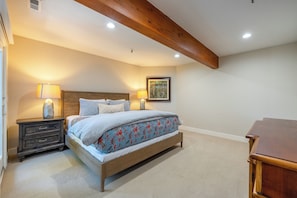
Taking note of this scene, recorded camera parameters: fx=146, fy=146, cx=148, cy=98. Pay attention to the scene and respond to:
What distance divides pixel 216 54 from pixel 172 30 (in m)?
2.33

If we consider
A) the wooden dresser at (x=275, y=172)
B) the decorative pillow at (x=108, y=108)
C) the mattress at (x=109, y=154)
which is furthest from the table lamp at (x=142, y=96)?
the wooden dresser at (x=275, y=172)

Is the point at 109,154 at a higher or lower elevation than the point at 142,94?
lower

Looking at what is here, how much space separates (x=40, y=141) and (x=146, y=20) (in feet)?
9.62

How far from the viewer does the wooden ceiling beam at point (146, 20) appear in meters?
1.57

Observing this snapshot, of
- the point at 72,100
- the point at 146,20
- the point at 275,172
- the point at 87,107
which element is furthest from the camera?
the point at 72,100

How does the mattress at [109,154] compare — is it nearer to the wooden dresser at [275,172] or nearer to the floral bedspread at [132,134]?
the floral bedspread at [132,134]

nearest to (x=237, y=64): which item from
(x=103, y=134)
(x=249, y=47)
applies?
(x=249, y=47)

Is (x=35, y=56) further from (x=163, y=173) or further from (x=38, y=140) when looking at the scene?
(x=163, y=173)

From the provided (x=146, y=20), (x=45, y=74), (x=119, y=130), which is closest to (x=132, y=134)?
(x=119, y=130)

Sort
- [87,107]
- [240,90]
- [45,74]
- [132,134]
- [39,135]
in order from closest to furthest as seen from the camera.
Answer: [132,134]
[39,135]
[45,74]
[87,107]
[240,90]

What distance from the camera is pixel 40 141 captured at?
9.31 feet

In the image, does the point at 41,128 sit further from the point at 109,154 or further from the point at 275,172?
the point at 275,172

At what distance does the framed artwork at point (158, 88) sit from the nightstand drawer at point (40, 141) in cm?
330

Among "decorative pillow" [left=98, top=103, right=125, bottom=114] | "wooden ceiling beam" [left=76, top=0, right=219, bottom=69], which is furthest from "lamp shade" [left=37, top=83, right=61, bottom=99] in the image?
"wooden ceiling beam" [left=76, top=0, right=219, bottom=69]
